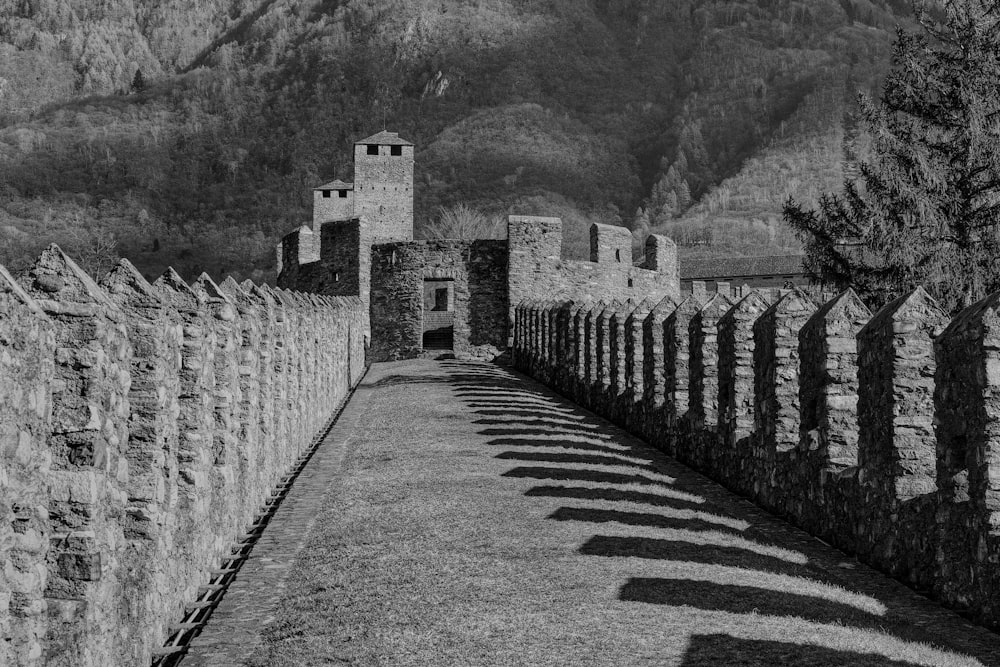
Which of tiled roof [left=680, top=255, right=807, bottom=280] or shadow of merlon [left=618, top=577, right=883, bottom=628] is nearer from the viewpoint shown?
shadow of merlon [left=618, top=577, right=883, bottom=628]

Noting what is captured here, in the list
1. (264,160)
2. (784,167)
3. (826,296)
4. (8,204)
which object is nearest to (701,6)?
(784,167)

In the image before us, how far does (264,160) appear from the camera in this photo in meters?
116

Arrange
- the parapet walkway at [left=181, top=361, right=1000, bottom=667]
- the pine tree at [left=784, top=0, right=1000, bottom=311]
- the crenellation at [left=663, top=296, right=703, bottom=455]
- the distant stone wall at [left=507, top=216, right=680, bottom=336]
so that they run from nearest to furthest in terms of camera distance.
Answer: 1. the parapet walkway at [left=181, top=361, right=1000, bottom=667]
2. the crenellation at [left=663, top=296, right=703, bottom=455]
3. the pine tree at [left=784, top=0, right=1000, bottom=311]
4. the distant stone wall at [left=507, top=216, right=680, bottom=336]

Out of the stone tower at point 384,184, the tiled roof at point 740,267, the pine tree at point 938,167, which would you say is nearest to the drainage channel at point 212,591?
the pine tree at point 938,167

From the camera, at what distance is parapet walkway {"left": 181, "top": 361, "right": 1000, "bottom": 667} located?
573cm

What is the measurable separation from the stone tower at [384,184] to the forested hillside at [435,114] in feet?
71.2

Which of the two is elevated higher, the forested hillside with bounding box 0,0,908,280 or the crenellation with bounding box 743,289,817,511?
the forested hillside with bounding box 0,0,908,280

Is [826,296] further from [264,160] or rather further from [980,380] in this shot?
[264,160]

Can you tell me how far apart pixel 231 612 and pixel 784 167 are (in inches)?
4165

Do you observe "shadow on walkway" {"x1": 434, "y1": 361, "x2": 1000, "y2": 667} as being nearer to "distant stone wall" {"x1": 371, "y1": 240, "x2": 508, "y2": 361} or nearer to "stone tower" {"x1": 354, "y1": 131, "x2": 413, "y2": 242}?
"distant stone wall" {"x1": 371, "y1": 240, "x2": 508, "y2": 361}

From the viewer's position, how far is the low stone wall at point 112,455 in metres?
4.17

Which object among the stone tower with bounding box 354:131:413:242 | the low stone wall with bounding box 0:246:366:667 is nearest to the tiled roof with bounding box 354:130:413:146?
the stone tower with bounding box 354:131:413:242

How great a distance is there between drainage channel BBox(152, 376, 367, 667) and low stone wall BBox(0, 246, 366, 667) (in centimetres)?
8

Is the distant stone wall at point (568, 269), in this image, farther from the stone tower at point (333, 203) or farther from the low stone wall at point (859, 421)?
the stone tower at point (333, 203)
